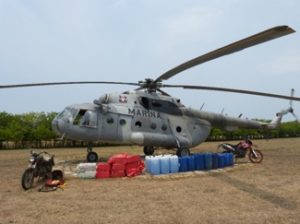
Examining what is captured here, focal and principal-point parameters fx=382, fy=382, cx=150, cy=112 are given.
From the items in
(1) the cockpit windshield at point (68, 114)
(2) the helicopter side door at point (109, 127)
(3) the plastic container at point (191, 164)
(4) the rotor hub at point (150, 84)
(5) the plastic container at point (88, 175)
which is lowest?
(5) the plastic container at point (88, 175)

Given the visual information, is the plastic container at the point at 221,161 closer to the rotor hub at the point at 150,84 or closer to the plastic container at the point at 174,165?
the plastic container at the point at 174,165

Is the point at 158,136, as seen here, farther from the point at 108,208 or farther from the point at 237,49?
the point at 108,208

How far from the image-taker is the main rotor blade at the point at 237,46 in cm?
1020

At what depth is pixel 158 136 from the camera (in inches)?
719

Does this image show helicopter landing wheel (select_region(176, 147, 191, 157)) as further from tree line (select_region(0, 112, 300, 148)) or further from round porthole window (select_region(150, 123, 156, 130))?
tree line (select_region(0, 112, 300, 148))

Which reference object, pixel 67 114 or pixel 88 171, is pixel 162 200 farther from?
pixel 67 114

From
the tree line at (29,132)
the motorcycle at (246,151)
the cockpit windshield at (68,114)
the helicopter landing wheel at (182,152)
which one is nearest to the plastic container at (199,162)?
the motorcycle at (246,151)

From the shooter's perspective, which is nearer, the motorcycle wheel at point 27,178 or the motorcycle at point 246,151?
the motorcycle wheel at point 27,178

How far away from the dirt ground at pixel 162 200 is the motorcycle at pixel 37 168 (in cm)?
34

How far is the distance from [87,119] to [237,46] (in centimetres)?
763

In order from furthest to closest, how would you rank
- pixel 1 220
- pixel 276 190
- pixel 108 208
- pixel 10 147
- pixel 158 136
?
pixel 10 147 → pixel 158 136 → pixel 276 190 → pixel 108 208 → pixel 1 220

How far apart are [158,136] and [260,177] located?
20.6ft

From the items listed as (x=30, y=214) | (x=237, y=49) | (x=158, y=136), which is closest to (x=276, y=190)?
(x=237, y=49)

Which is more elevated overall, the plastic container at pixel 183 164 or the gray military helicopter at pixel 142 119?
the gray military helicopter at pixel 142 119
